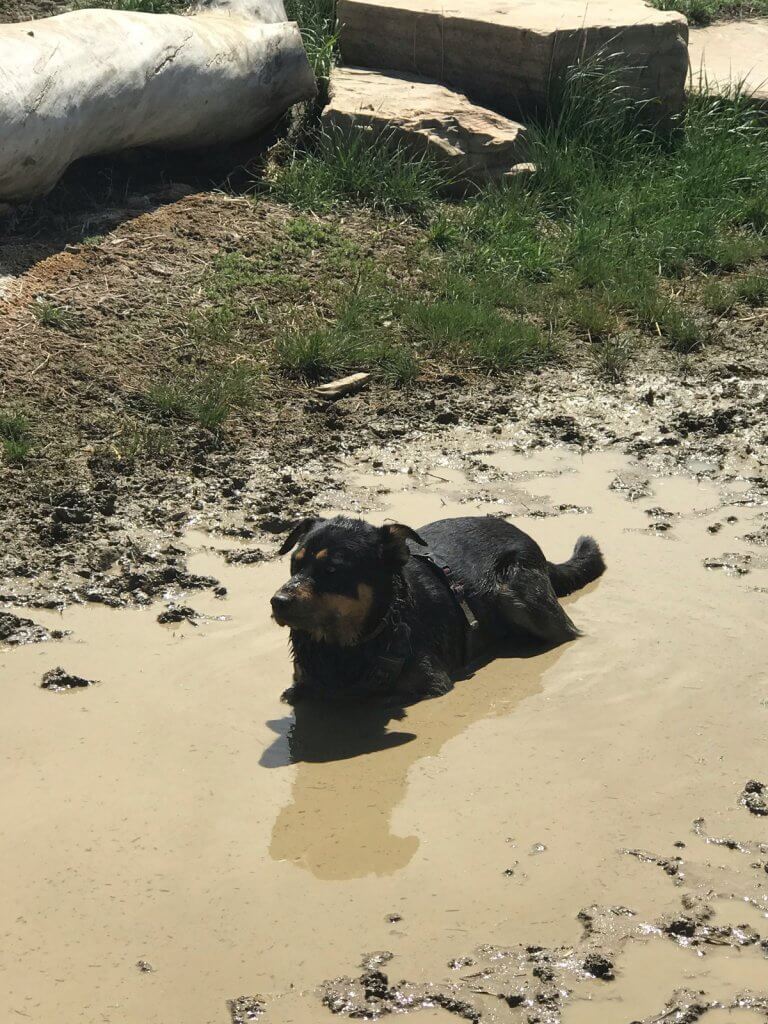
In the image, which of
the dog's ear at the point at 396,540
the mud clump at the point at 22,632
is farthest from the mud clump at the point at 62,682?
the dog's ear at the point at 396,540

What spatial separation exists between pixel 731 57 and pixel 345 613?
9.27m

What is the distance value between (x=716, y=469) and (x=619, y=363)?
143 centimetres

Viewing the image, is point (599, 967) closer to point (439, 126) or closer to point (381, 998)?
point (381, 998)

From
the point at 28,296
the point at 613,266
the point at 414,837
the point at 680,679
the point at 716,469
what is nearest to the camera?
the point at 414,837

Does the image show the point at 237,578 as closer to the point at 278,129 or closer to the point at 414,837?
the point at 414,837

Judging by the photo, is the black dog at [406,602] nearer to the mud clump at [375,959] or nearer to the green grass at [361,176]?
the mud clump at [375,959]

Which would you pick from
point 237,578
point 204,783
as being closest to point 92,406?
point 237,578

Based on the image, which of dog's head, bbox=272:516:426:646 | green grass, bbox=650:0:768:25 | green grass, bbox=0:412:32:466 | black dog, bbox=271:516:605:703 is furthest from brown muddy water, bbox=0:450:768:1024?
green grass, bbox=650:0:768:25

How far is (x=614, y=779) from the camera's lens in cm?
489

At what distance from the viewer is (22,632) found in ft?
19.1

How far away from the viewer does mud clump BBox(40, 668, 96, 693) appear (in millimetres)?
5422

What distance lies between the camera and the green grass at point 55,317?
8094mm

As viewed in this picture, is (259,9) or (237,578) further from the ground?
(259,9)

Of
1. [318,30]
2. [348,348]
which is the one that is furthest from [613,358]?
[318,30]
